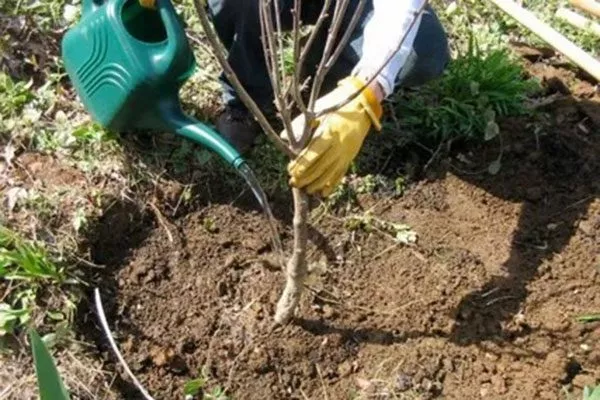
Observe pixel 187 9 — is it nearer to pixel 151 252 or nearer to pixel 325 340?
pixel 151 252

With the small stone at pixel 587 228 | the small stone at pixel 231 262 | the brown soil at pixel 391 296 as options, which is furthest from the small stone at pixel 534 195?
the small stone at pixel 231 262

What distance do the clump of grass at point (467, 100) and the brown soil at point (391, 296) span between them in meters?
0.12

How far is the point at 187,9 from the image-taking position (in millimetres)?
2451

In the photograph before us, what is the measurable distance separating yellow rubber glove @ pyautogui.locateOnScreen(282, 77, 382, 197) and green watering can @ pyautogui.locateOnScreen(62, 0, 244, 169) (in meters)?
0.24

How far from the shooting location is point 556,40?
2125mm

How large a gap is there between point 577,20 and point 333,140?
1.19 m

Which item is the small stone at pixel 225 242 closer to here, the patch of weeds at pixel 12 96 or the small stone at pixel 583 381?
the patch of weeds at pixel 12 96

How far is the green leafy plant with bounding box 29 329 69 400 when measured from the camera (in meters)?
1.06

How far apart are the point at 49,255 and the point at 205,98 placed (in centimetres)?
61

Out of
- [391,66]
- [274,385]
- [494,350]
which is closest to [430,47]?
[391,66]

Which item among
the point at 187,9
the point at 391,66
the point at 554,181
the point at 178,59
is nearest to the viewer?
the point at 391,66

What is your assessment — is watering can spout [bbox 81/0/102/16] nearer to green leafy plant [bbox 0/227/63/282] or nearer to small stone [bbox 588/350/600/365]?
green leafy plant [bbox 0/227/63/282]

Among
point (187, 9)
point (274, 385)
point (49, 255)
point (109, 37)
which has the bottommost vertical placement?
point (274, 385)

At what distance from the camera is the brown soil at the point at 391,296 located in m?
1.81
